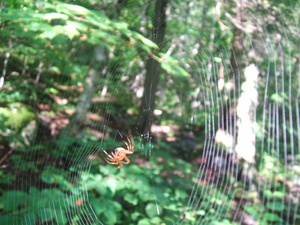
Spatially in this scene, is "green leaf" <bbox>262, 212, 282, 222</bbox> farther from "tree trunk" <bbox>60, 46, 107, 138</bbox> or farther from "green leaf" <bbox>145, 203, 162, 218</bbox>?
"tree trunk" <bbox>60, 46, 107, 138</bbox>

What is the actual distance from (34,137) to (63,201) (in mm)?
2030

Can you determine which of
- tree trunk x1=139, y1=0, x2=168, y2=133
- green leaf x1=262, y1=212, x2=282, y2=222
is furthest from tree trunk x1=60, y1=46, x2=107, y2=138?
green leaf x1=262, y1=212, x2=282, y2=222

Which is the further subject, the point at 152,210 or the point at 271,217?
the point at 152,210

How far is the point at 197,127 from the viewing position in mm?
6125

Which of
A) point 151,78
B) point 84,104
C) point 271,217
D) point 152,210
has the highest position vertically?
point 151,78

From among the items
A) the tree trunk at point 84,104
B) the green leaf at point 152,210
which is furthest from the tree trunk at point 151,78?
the tree trunk at point 84,104

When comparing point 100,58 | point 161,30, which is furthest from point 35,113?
point 161,30

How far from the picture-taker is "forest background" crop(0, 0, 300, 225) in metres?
2.02

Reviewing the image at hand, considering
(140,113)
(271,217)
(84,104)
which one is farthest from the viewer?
(84,104)

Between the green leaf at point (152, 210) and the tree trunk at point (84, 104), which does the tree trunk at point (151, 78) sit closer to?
the green leaf at point (152, 210)

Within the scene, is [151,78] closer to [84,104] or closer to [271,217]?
[271,217]

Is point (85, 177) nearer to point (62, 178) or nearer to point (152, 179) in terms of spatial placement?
point (62, 178)

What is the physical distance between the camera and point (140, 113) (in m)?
2.55

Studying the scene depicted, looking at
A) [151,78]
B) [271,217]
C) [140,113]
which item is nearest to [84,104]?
[140,113]
